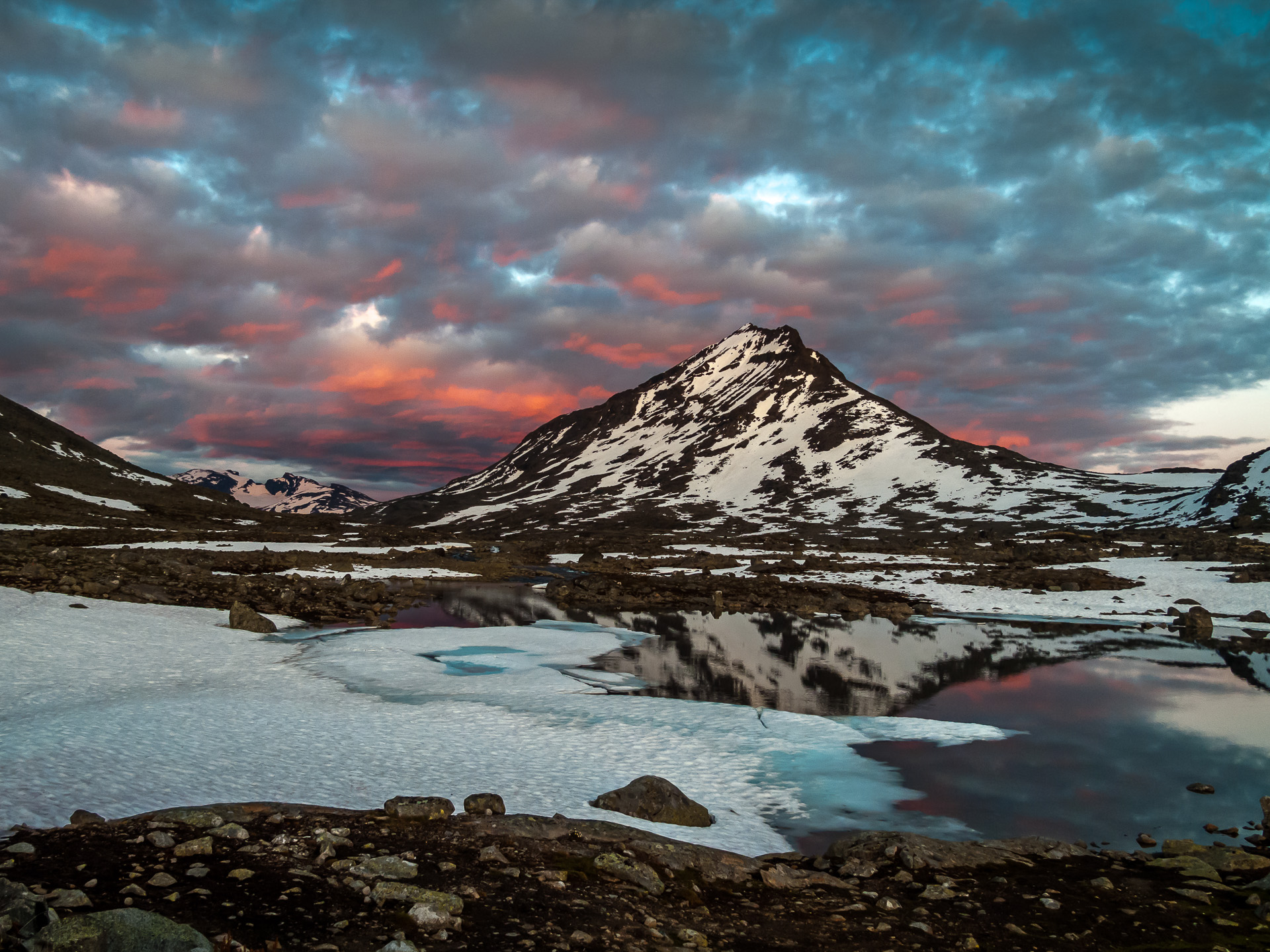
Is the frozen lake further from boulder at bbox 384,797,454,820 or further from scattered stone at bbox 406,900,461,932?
scattered stone at bbox 406,900,461,932

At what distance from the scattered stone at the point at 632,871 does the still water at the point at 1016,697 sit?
12.7ft

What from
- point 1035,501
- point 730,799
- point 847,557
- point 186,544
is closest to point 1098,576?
point 847,557

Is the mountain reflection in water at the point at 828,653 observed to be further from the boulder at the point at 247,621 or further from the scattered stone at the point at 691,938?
the scattered stone at the point at 691,938

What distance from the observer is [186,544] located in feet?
256

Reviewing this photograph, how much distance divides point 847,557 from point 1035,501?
295ft

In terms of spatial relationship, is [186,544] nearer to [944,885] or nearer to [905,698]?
[905,698]

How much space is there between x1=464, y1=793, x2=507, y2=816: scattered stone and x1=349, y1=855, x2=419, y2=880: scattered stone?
2564 millimetres

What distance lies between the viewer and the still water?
1445 cm

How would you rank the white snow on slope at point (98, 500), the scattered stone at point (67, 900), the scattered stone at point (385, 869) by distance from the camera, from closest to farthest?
1. the scattered stone at point (67, 900)
2. the scattered stone at point (385, 869)
3. the white snow on slope at point (98, 500)

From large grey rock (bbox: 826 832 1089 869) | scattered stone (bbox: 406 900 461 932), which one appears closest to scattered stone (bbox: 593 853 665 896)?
scattered stone (bbox: 406 900 461 932)

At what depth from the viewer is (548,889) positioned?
8.51 m

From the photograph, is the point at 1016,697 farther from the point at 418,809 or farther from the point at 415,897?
the point at 415,897

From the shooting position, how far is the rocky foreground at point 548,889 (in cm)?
691

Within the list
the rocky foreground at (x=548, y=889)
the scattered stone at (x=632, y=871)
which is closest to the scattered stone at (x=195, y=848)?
the rocky foreground at (x=548, y=889)
